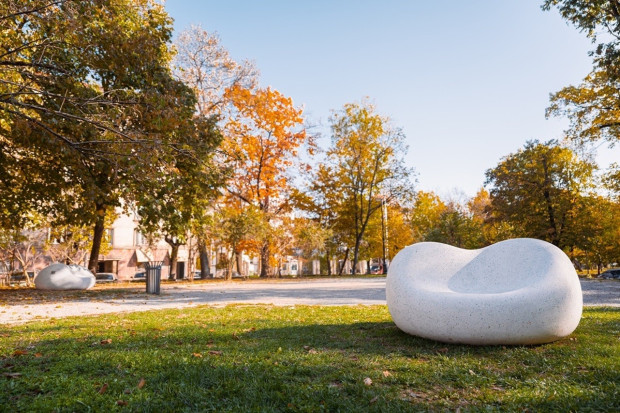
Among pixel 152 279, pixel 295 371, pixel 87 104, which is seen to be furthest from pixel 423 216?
pixel 295 371

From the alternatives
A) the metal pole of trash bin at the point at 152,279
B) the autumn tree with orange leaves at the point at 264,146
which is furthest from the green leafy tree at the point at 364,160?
the metal pole of trash bin at the point at 152,279

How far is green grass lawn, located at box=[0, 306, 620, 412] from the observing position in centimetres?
353

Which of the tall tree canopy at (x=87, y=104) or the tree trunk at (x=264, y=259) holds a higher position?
the tall tree canopy at (x=87, y=104)

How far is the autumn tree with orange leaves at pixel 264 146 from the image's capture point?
108ft

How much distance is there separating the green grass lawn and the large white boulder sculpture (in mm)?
224

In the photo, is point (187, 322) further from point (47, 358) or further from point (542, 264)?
point (542, 264)

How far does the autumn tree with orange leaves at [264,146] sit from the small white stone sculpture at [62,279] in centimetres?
1512

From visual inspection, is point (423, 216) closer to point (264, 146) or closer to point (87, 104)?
point (264, 146)

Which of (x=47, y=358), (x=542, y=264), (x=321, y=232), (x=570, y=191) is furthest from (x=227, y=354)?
(x=570, y=191)

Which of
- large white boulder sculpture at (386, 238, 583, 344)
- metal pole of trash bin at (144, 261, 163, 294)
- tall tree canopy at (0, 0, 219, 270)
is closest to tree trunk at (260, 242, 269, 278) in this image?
metal pole of trash bin at (144, 261, 163, 294)

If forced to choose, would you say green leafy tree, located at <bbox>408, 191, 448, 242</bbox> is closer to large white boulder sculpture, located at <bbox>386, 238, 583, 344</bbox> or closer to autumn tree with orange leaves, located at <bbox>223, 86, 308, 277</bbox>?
autumn tree with orange leaves, located at <bbox>223, 86, 308, 277</bbox>

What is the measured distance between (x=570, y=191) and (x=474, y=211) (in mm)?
25290

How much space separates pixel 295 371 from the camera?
4.40 meters

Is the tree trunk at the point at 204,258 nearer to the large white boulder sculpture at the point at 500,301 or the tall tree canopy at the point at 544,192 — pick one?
the tall tree canopy at the point at 544,192
